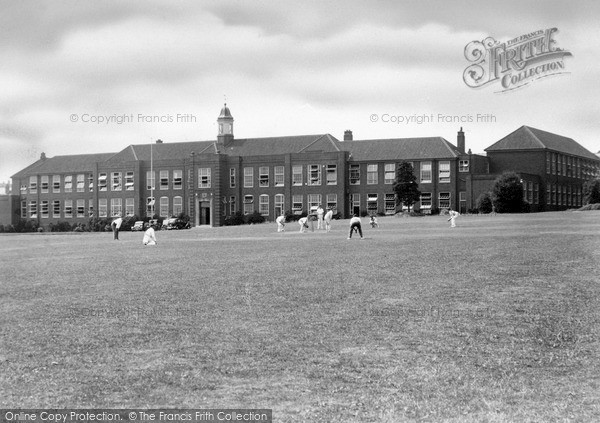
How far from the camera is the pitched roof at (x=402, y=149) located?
9769 cm

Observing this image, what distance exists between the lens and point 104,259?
1172 inches

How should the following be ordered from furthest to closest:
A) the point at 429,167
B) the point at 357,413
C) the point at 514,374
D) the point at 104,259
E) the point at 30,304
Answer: the point at 429,167 < the point at 104,259 < the point at 30,304 < the point at 514,374 < the point at 357,413

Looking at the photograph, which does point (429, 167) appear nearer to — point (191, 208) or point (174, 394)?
point (191, 208)

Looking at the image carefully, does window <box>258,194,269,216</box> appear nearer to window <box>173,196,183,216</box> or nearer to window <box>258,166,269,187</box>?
window <box>258,166,269,187</box>

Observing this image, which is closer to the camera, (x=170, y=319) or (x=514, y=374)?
(x=514, y=374)

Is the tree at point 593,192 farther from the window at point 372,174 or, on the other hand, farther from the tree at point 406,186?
the window at point 372,174

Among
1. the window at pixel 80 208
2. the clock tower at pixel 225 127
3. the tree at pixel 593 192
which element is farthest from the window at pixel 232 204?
the tree at pixel 593 192

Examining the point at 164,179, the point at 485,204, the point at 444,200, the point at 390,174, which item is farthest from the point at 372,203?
the point at 164,179

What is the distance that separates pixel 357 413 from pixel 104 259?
21.8m

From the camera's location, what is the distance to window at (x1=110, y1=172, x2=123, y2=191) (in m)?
111

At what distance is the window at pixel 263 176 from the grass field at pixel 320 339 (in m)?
78.5

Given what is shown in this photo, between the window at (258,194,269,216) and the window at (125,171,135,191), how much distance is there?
64.2 ft

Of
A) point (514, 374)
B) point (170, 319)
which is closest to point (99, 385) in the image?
point (170, 319)

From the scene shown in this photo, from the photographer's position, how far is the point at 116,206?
365 ft
